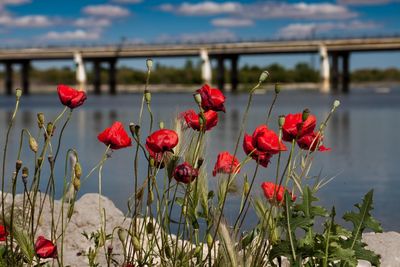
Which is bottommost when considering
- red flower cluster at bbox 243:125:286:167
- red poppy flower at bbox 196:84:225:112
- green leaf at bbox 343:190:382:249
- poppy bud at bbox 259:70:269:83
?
green leaf at bbox 343:190:382:249

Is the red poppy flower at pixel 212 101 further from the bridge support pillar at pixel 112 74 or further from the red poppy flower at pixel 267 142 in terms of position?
the bridge support pillar at pixel 112 74

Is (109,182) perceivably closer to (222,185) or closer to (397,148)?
(222,185)

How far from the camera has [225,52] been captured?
125 metres

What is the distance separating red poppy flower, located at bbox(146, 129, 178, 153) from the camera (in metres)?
4.18

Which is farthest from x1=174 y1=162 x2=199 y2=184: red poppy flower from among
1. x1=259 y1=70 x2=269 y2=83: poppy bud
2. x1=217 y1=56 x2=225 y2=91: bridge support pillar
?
x1=217 y1=56 x2=225 y2=91: bridge support pillar

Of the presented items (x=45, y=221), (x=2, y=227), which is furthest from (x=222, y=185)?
(x=45, y=221)

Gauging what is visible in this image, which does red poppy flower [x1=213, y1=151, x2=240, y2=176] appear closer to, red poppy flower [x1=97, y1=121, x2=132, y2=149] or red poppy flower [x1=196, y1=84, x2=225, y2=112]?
red poppy flower [x1=196, y1=84, x2=225, y2=112]

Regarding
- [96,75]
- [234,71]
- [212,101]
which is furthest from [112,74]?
[212,101]

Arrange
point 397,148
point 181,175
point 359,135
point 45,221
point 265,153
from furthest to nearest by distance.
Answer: point 359,135 → point 397,148 → point 45,221 → point 265,153 → point 181,175

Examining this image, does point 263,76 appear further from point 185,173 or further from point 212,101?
point 185,173

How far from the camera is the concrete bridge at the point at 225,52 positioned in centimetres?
11812

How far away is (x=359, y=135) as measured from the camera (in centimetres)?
3450

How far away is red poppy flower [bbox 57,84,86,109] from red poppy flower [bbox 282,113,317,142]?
119 centimetres

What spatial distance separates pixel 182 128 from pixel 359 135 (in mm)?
30610
